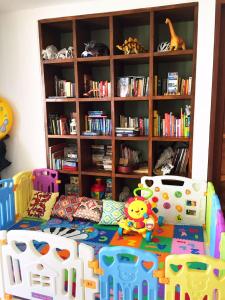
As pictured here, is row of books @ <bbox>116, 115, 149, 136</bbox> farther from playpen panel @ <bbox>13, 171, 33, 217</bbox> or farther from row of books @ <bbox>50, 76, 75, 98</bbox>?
playpen panel @ <bbox>13, 171, 33, 217</bbox>

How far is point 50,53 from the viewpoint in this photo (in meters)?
2.47

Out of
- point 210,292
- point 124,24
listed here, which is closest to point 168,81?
point 124,24

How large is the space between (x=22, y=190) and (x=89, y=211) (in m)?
0.68

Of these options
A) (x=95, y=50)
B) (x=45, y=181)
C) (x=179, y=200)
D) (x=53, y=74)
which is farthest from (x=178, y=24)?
(x=45, y=181)

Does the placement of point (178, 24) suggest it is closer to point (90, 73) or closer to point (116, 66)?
point (116, 66)

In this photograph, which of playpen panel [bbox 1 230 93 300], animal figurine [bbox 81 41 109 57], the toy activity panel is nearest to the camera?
playpen panel [bbox 1 230 93 300]

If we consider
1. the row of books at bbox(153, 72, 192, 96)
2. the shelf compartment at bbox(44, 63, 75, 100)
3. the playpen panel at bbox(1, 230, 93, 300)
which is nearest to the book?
the row of books at bbox(153, 72, 192, 96)

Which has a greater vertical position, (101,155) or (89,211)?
(101,155)

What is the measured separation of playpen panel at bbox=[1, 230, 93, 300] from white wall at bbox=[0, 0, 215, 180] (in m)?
1.35

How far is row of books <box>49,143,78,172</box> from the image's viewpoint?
2658 mm

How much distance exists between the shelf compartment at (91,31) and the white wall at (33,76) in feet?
0.30

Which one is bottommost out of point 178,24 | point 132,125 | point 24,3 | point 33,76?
point 132,125

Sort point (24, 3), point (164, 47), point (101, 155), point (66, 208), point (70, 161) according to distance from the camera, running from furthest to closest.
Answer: point (101, 155) → point (70, 161) → point (66, 208) → point (24, 3) → point (164, 47)

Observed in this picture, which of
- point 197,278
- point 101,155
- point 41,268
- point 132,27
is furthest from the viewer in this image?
point 101,155
